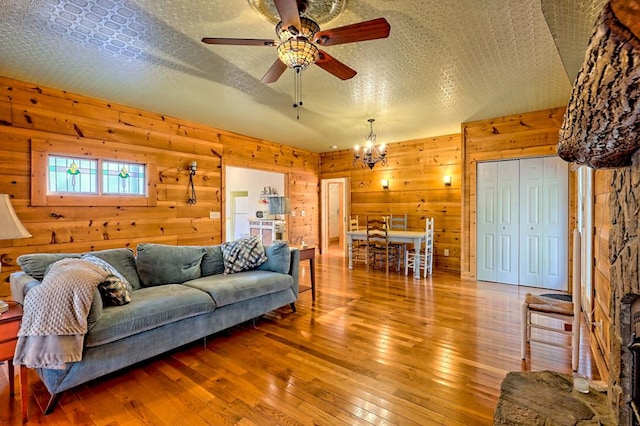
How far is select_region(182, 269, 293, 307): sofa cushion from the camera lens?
2791 millimetres

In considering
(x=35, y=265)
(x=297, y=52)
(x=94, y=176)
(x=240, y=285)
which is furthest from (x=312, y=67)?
(x=94, y=176)

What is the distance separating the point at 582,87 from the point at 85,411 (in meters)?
3.08

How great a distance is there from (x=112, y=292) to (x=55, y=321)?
50cm

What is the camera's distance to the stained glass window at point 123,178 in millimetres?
4117

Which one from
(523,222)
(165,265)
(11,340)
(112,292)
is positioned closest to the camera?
(11,340)

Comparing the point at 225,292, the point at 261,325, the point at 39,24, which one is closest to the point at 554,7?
the point at 225,292

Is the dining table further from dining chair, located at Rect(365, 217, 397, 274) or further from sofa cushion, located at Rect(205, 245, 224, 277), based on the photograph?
sofa cushion, located at Rect(205, 245, 224, 277)

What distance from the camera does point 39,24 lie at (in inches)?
93.3

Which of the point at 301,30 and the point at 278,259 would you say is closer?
the point at 301,30

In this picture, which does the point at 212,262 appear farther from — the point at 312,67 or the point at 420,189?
the point at 420,189

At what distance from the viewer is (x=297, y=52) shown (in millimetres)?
2039

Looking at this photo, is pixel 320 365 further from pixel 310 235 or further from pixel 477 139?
pixel 310 235

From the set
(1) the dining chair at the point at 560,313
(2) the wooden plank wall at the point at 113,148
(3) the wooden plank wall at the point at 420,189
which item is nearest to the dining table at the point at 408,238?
(3) the wooden plank wall at the point at 420,189

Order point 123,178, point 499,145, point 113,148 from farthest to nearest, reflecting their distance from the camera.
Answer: point 499,145, point 123,178, point 113,148
